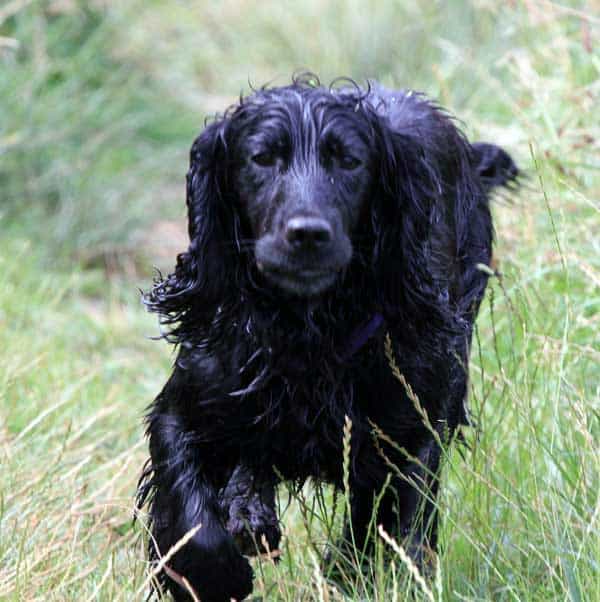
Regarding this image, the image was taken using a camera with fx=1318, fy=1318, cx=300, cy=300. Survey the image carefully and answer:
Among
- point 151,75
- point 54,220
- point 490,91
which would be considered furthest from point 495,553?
point 151,75

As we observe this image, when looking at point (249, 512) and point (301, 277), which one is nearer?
point (301, 277)

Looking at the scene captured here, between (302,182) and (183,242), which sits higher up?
(302,182)

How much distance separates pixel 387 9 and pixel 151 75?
187cm

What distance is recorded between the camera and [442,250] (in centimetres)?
402

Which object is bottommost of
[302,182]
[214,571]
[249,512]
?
[214,571]

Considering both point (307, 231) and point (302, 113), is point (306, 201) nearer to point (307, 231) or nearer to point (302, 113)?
point (307, 231)

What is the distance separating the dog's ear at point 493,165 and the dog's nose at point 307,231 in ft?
6.04

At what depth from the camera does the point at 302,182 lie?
3.30 m

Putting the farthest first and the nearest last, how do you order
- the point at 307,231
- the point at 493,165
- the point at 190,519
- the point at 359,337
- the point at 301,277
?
the point at 493,165, the point at 359,337, the point at 190,519, the point at 301,277, the point at 307,231

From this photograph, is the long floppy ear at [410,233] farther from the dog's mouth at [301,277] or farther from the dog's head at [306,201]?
the dog's mouth at [301,277]

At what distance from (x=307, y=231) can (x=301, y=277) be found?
15 cm

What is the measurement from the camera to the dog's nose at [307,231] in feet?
10.4

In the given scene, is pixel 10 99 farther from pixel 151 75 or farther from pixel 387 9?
pixel 387 9

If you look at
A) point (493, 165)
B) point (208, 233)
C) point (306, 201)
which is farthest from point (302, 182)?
point (493, 165)
